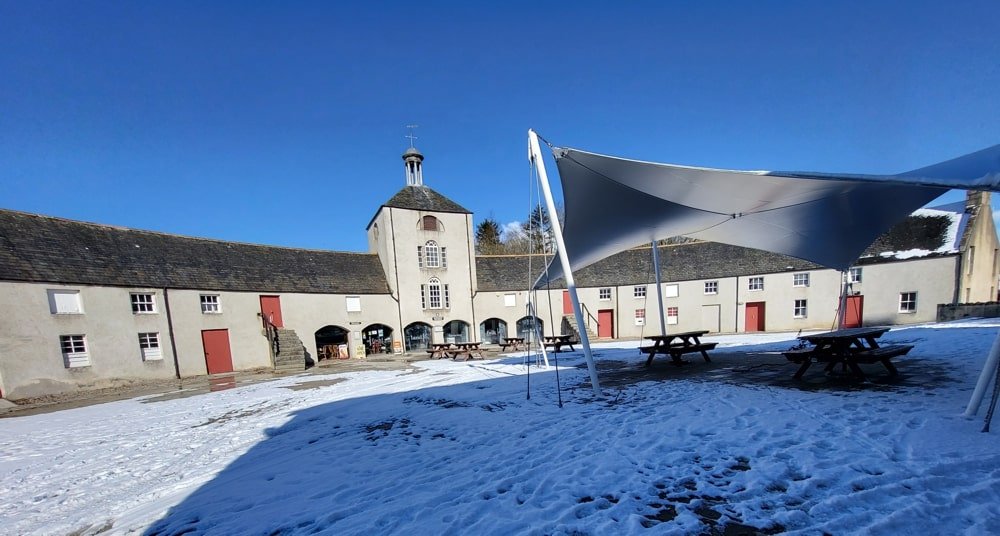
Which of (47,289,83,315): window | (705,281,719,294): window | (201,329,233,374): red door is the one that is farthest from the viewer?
(705,281,719,294): window

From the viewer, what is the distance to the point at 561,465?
3.36 metres

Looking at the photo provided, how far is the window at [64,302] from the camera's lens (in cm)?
1241

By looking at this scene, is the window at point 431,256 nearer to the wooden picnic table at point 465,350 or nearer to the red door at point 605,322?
the wooden picnic table at point 465,350

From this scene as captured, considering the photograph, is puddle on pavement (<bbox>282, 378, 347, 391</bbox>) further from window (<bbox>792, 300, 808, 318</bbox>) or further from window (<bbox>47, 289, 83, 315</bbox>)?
window (<bbox>792, 300, 808, 318</bbox>)

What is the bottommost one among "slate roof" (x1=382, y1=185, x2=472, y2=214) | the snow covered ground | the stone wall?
the snow covered ground

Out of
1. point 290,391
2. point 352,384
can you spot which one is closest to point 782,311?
point 352,384

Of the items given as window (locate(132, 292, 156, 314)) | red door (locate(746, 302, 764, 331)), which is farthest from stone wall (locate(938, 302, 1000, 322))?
window (locate(132, 292, 156, 314))

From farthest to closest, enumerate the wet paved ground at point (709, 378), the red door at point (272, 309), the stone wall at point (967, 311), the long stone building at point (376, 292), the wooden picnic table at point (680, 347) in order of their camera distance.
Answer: the red door at point (272, 309), the stone wall at point (967, 311), the long stone building at point (376, 292), the wooden picnic table at point (680, 347), the wet paved ground at point (709, 378)

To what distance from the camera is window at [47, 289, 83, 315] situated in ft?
40.7

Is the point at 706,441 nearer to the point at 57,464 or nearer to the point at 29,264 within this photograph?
the point at 57,464

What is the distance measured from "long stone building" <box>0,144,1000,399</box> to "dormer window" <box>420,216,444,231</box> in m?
0.06

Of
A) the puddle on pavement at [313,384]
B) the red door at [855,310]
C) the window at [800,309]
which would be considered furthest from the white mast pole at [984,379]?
the window at [800,309]

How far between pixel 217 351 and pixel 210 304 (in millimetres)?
2142

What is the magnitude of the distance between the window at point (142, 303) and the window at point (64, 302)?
55.8 inches
